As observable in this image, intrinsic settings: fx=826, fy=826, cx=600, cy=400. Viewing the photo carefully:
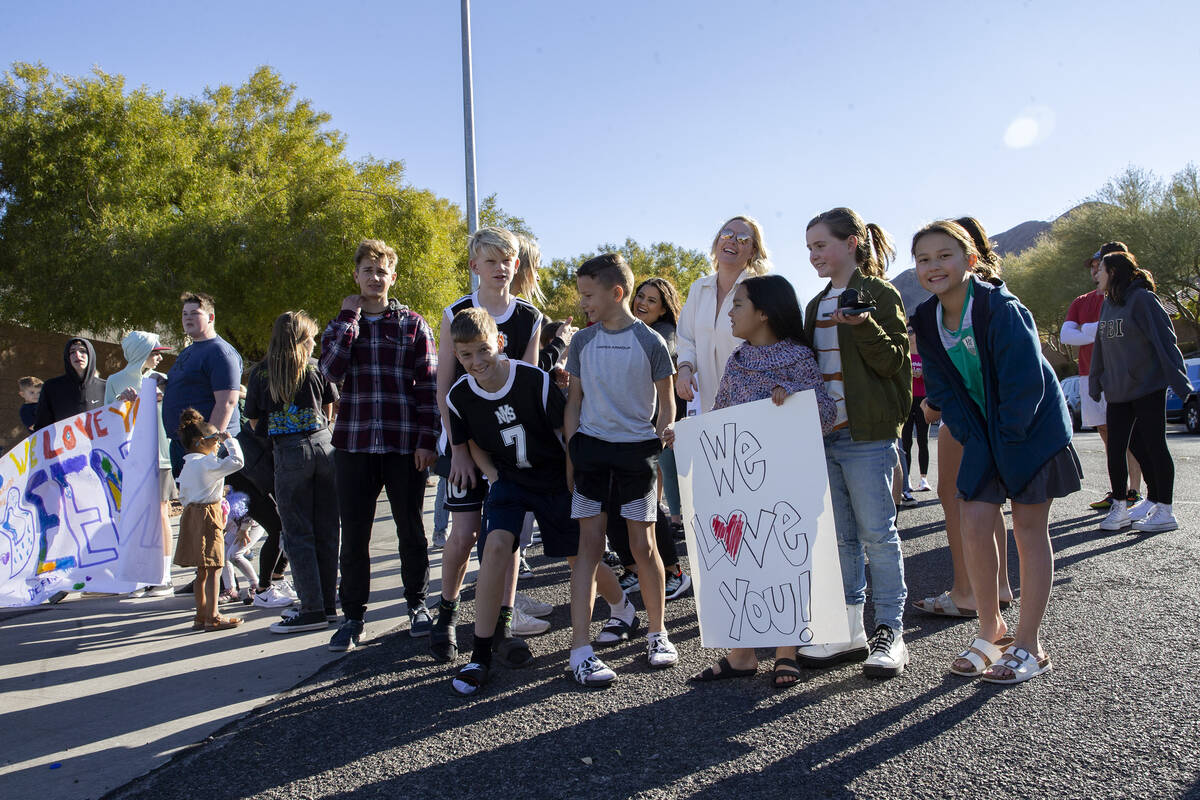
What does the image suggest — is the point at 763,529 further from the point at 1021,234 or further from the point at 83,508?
the point at 1021,234

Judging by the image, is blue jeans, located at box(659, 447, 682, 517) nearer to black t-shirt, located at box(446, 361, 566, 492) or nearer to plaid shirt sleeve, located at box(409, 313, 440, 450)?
plaid shirt sleeve, located at box(409, 313, 440, 450)

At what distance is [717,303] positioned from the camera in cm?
461

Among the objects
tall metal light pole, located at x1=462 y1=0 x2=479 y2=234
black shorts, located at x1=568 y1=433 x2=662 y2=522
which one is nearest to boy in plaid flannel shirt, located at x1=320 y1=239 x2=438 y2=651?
black shorts, located at x1=568 y1=433 x2=662 y2=522

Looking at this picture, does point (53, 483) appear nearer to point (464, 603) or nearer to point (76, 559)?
point (76, 559)

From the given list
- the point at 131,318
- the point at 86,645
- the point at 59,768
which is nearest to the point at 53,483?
the point at 86,645

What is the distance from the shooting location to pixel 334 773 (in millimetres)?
2686

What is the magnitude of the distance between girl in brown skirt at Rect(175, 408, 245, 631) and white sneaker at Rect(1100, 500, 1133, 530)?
610 cm

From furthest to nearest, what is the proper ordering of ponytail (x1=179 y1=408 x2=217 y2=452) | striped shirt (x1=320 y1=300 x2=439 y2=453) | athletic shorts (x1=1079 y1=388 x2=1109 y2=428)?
athletic shorts (x1=1079 y1=388 x2=1109 y2=428), ponytail (x1=179 y1=408 x2=217 y2=452), striped shirt (x1=320 y1=300 x2=439 y2=453)

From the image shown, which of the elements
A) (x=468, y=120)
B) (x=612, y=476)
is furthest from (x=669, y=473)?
(x=468, y=120)

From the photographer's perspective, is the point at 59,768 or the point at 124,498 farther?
the point at 124,498

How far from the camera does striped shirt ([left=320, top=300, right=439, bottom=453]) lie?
4262mm

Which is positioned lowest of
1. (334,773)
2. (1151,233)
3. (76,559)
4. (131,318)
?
Result: (334,773)

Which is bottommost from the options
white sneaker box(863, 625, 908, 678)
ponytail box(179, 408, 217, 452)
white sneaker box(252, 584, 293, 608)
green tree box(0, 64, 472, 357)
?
white sneaker box(863, 625, 908, 678)

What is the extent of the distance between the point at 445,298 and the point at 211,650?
15497mm
